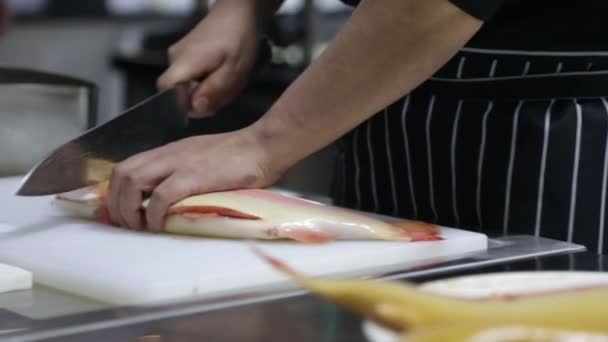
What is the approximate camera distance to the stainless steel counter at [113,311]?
81cm

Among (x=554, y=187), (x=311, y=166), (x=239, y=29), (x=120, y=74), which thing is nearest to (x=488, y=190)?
(x=554, y=187)

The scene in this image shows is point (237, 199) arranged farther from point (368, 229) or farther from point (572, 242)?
point (572, 242)

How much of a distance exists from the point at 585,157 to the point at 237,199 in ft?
1.18

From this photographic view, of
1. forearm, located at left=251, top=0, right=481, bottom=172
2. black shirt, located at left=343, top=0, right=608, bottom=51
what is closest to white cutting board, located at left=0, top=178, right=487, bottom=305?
forearm, located at left=251, top=0, right=481, bottom=172

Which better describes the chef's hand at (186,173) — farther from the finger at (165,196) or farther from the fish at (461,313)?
the fish at (461,313)

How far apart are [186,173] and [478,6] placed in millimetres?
293

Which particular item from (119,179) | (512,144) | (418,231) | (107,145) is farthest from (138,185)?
(512,144)

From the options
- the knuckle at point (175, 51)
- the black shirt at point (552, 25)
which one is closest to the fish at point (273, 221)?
the black shirt at point (552, 25)

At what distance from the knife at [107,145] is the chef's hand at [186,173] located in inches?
2.3

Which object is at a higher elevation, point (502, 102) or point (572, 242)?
point (502, 102)

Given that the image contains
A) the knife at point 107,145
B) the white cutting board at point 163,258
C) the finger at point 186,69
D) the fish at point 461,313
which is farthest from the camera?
the finger at point 186,69

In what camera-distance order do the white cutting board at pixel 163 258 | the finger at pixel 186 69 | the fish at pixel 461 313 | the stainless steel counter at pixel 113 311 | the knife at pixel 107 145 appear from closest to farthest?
the fish at pixel 461 313
the stainless steel counter at pixel 113 311
the white cutting board at pixel 163 258
the knife at pixel 107 145
the finger at pixel 186 69

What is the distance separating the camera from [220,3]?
4.72 ft

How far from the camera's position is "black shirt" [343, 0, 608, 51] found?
1.21m
